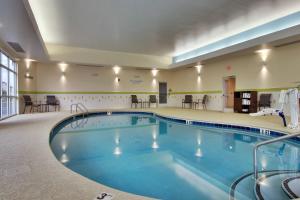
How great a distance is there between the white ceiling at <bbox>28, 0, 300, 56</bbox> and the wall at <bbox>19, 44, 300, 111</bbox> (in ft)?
6.06

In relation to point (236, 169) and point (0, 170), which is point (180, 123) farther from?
point (0, 170)

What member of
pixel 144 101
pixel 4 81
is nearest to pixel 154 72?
pixel 144 101

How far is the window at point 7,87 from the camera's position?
21.2ft

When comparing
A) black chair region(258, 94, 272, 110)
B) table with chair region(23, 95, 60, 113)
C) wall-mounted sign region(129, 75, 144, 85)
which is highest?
wall-mounted sign region(129, 75, 144, 85)

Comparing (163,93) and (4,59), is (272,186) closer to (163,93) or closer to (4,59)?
(4,59)

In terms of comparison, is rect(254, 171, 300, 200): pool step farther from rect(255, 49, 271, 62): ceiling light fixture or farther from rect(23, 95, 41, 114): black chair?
rect(23, 95, 41, 114): black chair

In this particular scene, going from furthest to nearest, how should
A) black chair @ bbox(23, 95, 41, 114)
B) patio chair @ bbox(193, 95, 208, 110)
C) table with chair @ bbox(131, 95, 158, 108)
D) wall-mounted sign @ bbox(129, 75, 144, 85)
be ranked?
1. wall-mounted sign @ bbox(129, 75, 144, 85)
2. table with chair @ bbox(131, 95, 158, 108)
3. patio chair @ bbox(193, 95, 208, 110)
4. black chair @ bbox(23, 95, 41, 114)

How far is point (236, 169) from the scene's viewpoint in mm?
3021

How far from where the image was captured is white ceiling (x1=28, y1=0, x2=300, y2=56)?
5.05 metres

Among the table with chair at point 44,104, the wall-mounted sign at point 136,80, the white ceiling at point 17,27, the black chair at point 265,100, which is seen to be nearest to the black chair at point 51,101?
the table with chair at point 44,104

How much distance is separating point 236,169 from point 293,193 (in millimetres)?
908

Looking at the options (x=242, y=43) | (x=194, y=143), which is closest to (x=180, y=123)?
(x=194, y=143)

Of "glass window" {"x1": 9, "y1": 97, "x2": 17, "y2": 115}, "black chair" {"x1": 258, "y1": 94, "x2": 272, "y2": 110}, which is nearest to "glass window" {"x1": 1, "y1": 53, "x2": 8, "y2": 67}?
"glass window" {"x1": 9, "y1": 97, "x2": 17, "y2": 115}

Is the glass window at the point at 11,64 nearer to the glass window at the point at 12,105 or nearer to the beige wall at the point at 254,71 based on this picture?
the glass window at the point at 12,105
